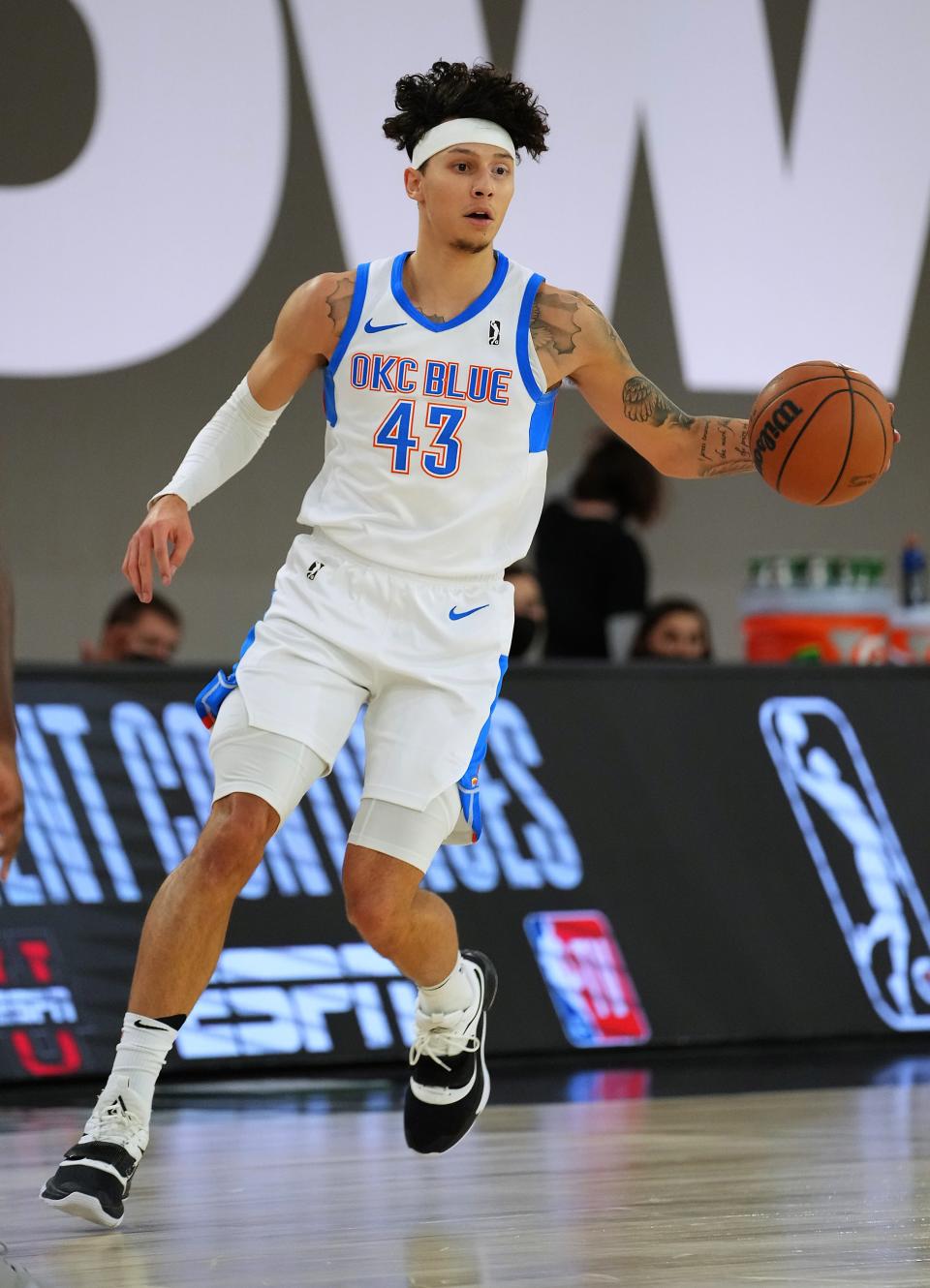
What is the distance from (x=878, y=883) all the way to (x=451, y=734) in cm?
282

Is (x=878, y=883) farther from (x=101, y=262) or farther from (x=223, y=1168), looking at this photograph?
(x=101, y=262)

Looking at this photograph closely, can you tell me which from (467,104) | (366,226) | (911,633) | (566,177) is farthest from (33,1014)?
(566,177)

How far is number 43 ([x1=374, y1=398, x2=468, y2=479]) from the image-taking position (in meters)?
3.88

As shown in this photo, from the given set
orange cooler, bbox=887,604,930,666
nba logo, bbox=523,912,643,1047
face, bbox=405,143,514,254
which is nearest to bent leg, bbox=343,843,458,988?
face, bbox=405,143,514,254

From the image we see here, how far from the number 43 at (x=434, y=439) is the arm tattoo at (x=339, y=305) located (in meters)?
0.23

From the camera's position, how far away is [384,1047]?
226 inches

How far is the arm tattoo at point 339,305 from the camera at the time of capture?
397cm

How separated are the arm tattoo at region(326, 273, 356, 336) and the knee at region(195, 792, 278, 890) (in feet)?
3.40

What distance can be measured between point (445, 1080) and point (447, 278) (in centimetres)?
172

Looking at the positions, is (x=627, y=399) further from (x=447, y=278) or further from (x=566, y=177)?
(x=566, y=177)

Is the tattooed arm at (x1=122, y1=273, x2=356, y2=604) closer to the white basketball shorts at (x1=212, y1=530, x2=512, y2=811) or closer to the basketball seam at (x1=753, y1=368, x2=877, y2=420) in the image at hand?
the white basketball shorts at (x1=212, y1=530, x2=512, y2=811)

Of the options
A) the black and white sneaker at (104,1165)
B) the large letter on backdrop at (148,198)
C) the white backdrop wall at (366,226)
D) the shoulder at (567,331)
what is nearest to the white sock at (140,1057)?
the black and white sneaker at (104,1165)

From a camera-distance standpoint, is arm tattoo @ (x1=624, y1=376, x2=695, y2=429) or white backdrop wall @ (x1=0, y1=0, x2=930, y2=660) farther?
white backdrop wall @ (x1=0, y1=0, x2=930, y2=660)

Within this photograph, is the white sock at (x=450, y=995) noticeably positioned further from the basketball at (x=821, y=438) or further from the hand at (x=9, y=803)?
the hand at (x=9, y=803)
